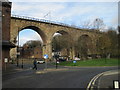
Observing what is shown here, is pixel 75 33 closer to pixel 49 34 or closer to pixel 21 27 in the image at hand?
pixel 49 34

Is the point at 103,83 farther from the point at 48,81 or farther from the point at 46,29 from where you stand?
the point at 46,29

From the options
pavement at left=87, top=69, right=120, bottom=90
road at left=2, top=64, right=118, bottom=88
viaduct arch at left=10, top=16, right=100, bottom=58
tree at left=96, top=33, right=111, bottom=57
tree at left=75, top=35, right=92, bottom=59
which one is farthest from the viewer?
viaduct arch at left=10, top=16, right=100, bottom=58

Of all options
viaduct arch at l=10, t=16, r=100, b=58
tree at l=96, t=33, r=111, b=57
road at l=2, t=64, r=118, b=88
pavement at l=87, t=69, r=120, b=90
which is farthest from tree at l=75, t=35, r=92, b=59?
pavement at l=87, t=69, r=120, b=90

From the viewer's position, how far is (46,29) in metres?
77.2

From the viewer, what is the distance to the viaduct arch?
224ft

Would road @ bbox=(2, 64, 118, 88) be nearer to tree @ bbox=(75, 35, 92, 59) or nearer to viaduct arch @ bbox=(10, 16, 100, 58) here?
tree @ bbox=(75, 35, 92, 59)

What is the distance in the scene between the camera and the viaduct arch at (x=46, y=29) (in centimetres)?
6819

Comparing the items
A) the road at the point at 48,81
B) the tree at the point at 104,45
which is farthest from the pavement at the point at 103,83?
the tree at the point at 104,45

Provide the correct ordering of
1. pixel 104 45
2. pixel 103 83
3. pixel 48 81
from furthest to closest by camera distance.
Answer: pixel 104 45
pixel 48 81
pixel 103 83

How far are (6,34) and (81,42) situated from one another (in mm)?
35198

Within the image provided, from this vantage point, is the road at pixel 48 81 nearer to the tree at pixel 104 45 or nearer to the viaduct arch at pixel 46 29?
the tree at pixel 104 45

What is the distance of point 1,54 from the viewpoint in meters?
32.0

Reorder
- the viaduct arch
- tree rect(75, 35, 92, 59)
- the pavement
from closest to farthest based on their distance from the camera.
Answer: the pavement < tree rect(75, 35, 92, 59) < the viaduct arch

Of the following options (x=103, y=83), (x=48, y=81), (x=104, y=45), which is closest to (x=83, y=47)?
(x=104, y=45)
